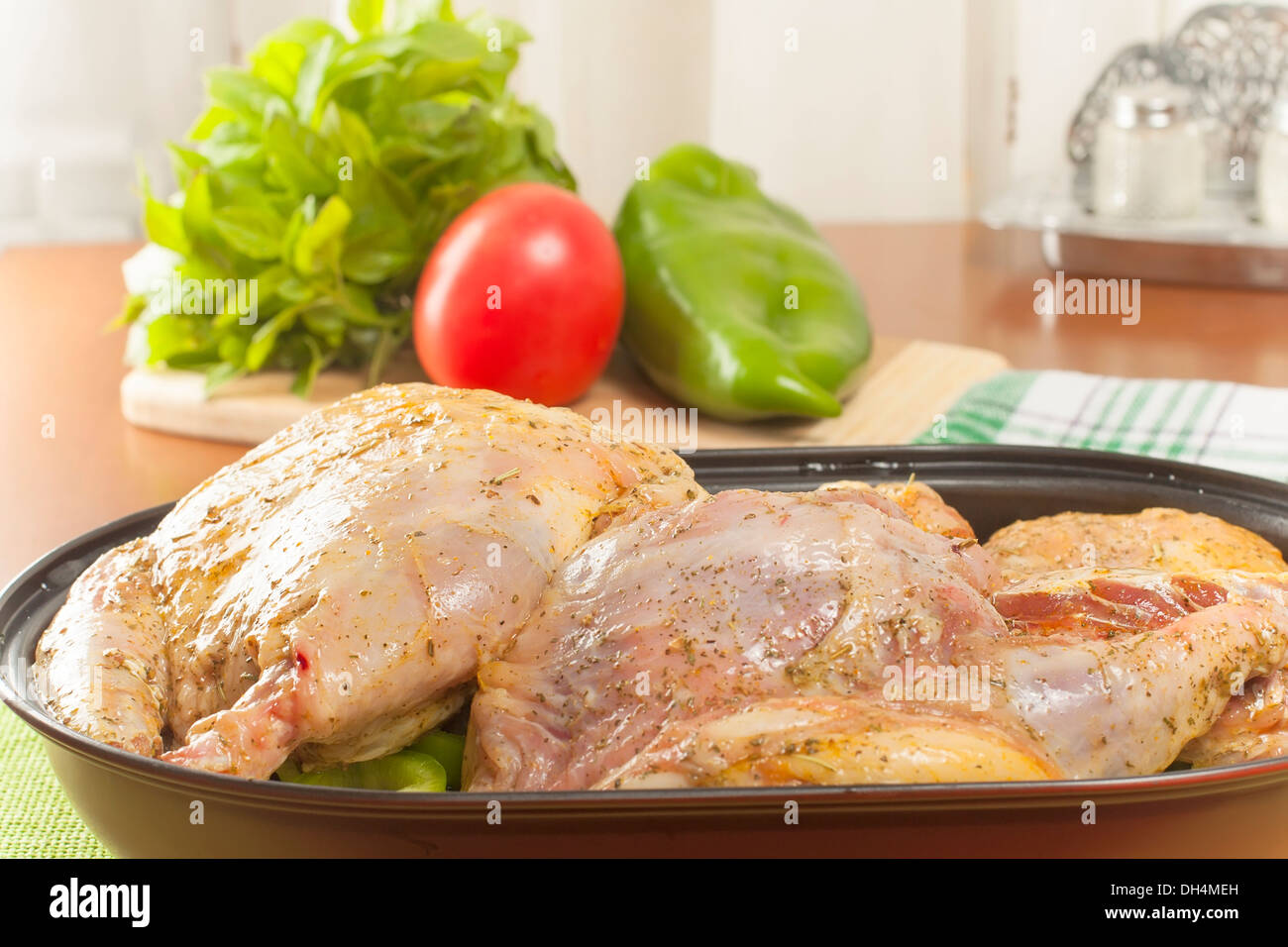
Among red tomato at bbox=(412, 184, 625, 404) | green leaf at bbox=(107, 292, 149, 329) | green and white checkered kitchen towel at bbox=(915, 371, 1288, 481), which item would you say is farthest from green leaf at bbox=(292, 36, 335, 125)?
green and white checkered kitchen towel at bbox=(915, 371, 1288, 481)

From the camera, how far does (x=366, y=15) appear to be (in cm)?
284

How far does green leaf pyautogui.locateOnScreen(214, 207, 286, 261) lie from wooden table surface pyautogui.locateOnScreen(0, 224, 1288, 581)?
394 mm

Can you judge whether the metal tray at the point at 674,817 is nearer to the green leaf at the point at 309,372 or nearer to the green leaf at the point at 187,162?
the green leaf at the point at 309,372

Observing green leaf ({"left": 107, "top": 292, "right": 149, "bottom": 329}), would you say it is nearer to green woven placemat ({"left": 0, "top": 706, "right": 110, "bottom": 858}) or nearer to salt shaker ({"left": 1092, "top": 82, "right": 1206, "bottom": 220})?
green woven placemat ({"left": 0, "top": 706, "right": 110, "bottom": 858})

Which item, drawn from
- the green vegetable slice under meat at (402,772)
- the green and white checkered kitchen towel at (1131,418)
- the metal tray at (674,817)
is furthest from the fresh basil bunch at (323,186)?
the metal tray at (674,817)

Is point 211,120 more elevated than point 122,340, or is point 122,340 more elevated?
point 211,120

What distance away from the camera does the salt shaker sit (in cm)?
334

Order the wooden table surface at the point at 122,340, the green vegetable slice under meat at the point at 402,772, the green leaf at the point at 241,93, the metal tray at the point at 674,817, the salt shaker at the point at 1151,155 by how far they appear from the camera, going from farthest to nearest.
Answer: the salt shaker at the point at 1151,155
the green leaf at the point at 241,93
the wooden table surface at the point at 122,340
the green vegetable slice under meat at the point at 402,772
the metal tray at the point at 674,817

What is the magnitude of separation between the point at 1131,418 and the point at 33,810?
1.90 m

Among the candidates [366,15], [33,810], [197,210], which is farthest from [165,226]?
[33,810]

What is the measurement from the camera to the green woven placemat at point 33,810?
1458 mm

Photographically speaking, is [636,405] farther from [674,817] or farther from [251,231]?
[674,817]

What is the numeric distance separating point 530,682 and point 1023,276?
8.93 ft
